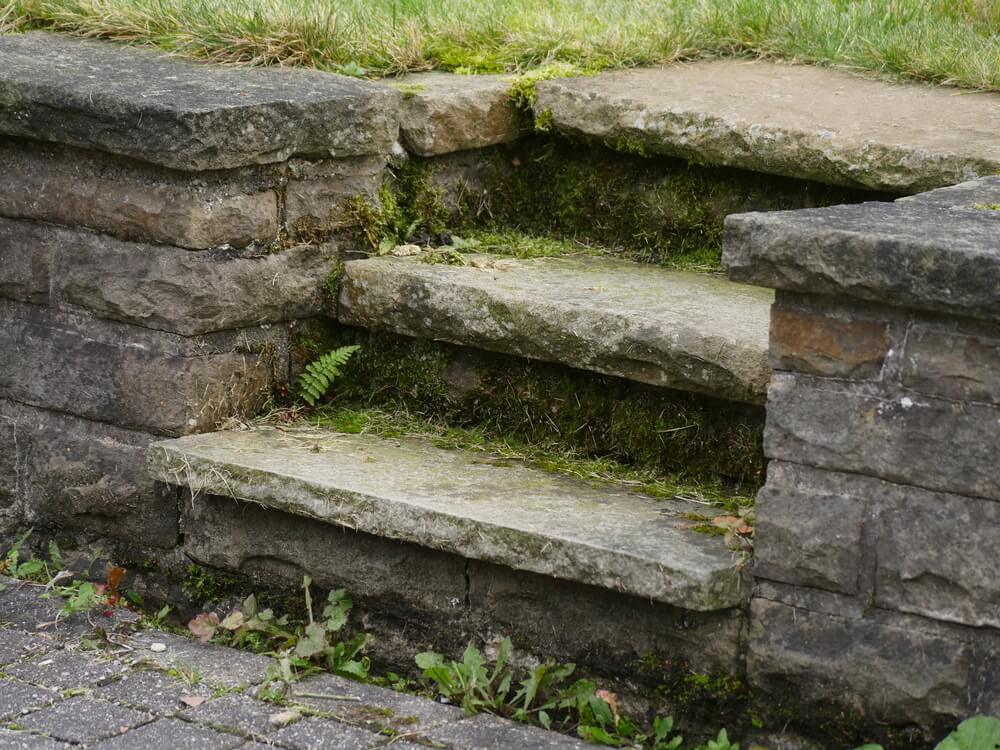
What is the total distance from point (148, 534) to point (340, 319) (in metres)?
0.76

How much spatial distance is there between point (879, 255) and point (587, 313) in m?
0.93

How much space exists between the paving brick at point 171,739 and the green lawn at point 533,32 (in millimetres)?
2049

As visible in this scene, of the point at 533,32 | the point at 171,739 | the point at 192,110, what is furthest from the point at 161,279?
the point at 533,32

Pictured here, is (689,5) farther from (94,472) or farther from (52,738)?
(52,738)

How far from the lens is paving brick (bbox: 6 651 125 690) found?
3.29 metres

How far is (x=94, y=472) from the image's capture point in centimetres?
390

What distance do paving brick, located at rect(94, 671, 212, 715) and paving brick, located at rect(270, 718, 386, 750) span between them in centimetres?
27

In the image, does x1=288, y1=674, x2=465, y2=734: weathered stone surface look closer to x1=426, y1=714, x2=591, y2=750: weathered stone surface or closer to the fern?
x1=426, y1=714, x2=591, y2=750: weathered stone surface

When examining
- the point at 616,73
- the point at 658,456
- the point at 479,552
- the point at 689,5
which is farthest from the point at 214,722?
the point at 689,5

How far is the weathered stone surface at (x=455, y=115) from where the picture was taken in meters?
4.13

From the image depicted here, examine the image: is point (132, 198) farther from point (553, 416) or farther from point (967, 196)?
point (967, 196)

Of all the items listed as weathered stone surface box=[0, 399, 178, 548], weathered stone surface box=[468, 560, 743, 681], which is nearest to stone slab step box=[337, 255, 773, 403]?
weathered stone surface box=[468, 560, 743, 681]

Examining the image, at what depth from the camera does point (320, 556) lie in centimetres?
354

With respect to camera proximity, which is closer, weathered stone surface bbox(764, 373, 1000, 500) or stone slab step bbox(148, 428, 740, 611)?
weathered stone surface bbox(764, 373, 1000, 500)
